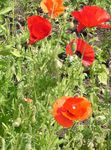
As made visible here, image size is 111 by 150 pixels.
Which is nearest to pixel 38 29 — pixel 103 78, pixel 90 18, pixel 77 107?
pixel 90 18

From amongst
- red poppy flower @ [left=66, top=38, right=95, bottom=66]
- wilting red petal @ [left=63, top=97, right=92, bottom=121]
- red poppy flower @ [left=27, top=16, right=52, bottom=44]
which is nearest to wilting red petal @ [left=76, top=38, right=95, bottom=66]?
red poppy flower @ [left=66, top=38, right=95, bottom=66]

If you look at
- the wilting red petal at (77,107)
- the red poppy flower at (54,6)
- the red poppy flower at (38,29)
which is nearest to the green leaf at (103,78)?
the red poppy flower at (54,6)

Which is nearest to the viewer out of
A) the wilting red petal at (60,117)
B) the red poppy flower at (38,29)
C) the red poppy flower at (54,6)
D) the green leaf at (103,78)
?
the wilting red petal at (60,117)

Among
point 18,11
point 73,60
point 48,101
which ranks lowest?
point 48,101

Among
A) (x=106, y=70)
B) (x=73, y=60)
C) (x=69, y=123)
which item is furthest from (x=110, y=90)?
(x=69, y=123)

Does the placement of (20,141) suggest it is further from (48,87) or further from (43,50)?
(43,50)

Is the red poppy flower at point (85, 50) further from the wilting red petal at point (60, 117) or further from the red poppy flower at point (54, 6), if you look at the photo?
the wilting red petal at point (60, 117)

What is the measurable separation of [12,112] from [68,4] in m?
1.71

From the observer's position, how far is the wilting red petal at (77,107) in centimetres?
205

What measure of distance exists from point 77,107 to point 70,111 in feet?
0.17

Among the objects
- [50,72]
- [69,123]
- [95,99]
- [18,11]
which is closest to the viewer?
[69,123]

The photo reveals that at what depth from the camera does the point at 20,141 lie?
228cm

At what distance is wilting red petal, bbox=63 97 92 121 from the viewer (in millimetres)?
2047

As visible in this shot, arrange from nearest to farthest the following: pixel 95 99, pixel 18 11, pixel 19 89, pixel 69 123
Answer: pixel 69 123 → pixel 19 89 → pixel 95 99 → pixel 18 11
